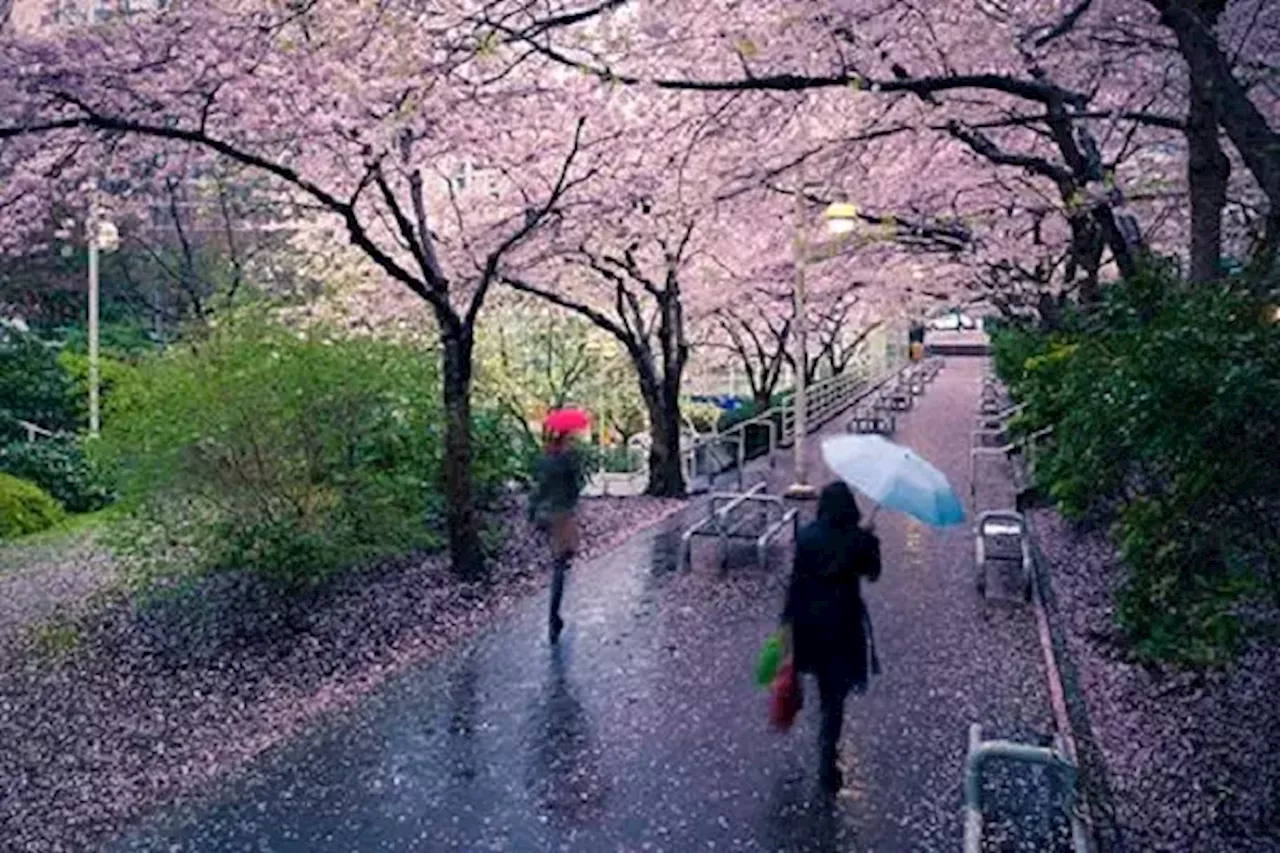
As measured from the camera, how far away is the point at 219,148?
8141mm

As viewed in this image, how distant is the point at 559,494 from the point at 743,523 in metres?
4.74

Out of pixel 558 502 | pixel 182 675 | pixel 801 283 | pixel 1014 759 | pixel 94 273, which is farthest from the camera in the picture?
pixel 94 273

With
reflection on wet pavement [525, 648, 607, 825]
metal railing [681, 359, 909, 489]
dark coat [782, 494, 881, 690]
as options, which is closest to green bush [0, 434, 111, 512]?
metal railing [681, 359, 909, 489]

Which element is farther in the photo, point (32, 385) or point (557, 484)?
point (32, 385)

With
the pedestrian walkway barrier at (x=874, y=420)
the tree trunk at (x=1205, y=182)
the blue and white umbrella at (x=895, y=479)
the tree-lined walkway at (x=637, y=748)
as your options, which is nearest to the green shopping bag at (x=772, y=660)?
the tree-lined walkway at (x=637, y=748)

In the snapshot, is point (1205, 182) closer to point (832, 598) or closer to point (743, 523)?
point (832, 598)

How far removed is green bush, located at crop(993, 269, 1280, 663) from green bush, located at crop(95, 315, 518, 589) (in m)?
6.23

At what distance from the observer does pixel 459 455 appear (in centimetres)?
1030

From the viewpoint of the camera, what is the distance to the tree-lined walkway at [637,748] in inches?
208

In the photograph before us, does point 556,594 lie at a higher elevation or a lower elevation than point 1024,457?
lower

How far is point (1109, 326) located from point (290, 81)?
6591mm

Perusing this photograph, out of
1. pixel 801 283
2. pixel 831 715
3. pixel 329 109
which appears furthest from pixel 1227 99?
pixel 801 283

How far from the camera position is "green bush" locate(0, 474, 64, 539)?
16.4 meters

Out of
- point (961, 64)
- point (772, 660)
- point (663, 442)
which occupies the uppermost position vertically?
point (961, 64)
